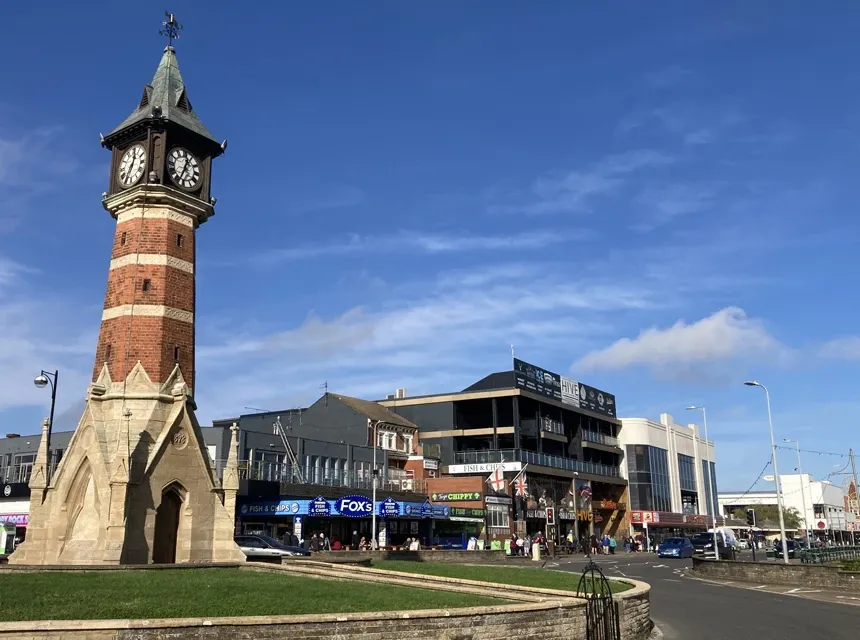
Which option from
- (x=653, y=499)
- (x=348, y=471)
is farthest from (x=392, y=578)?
(x=653, y=499)

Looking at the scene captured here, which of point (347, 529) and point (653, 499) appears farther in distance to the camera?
point (653, 499)

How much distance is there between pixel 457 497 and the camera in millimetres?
63906

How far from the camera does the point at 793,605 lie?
23.9 meters

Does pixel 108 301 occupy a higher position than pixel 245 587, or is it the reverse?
pixel 108 301

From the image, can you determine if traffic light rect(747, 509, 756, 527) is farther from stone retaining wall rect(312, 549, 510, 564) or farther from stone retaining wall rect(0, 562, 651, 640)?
stone retaining wall rect(0, 562, 651, 640)

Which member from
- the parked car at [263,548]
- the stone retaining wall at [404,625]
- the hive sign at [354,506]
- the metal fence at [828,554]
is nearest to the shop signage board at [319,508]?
the hive sign at [354,506]

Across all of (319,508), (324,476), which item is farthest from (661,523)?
(319,508)

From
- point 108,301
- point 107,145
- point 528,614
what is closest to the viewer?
point 528,614

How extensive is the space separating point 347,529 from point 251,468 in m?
7.77

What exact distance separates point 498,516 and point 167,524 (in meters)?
42.8

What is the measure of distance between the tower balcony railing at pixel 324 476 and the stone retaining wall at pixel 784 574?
24.4 m

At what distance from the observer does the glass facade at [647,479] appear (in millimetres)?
88812

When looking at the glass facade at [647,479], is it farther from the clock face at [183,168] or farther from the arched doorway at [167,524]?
the clock face at [183,168]

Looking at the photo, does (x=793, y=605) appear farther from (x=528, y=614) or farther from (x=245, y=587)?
(x=245, y=587)
